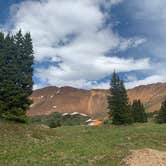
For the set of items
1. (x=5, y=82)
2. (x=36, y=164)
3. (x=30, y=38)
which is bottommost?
(x=36, y=164)

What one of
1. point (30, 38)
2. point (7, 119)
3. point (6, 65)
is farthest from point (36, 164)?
point (30, 38)

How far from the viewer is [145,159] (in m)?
21.4

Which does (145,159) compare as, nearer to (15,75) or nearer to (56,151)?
(56,151)

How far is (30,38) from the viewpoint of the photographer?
47344mm

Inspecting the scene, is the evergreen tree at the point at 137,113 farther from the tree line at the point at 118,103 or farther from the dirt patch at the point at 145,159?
the dirt patch at the point at 145,159

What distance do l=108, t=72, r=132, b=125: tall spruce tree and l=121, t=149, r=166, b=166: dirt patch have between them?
35773 mm

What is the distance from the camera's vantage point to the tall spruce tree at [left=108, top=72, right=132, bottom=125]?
5947 cm

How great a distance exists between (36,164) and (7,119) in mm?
22673

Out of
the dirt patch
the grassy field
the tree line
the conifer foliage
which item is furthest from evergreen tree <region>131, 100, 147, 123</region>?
the dirt patch

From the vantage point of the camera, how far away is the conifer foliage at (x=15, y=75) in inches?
1684

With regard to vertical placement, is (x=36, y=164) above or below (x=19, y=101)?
below

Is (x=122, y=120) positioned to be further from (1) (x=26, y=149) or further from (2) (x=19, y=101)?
(1) (x=26, y=149)

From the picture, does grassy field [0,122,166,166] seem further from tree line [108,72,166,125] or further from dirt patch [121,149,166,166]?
tree line [108,72,166,125]

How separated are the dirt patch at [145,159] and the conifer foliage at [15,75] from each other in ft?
75.5
